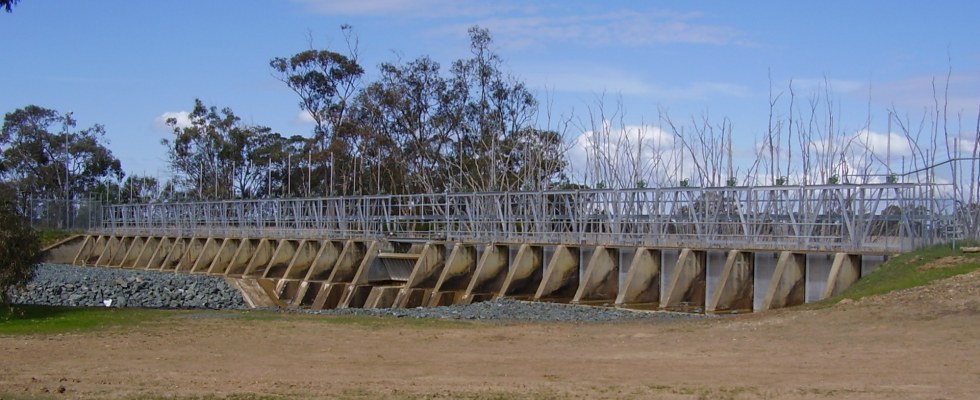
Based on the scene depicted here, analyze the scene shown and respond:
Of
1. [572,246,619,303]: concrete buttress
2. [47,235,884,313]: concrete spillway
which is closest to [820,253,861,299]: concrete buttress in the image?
[47,235,884,313]: concrete spillway

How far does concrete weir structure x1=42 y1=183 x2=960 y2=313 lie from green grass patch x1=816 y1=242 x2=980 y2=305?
144 centimetres

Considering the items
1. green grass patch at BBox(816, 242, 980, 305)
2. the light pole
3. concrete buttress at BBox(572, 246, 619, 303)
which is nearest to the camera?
green grass patch at BBox(816, 242, 980, 305)

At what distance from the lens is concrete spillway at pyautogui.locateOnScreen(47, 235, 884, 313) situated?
31.6 meters

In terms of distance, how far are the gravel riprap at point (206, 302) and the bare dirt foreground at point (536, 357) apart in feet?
12.4

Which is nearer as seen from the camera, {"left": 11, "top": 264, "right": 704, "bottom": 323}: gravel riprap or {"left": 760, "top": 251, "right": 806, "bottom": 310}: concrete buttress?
{"left": 760, "top": 251, "right": 806, "bottom": 310}: concrete buttress

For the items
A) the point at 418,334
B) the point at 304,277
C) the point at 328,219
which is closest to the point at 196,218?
the point at 328,219

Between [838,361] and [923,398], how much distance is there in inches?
157

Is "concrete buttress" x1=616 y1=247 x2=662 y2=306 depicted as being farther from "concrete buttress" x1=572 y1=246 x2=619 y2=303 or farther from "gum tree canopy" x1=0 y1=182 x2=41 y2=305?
"gum tree canopy" x1=0 y1=182 x2=41 y2=305

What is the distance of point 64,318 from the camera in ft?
87.6

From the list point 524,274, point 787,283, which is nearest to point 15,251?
point 524,274

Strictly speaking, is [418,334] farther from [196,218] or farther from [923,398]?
[196,218]

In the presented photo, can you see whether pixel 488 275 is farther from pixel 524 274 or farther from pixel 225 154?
pixel 225 154

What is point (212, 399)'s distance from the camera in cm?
1469

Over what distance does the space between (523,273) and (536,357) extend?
2063 centimetres
